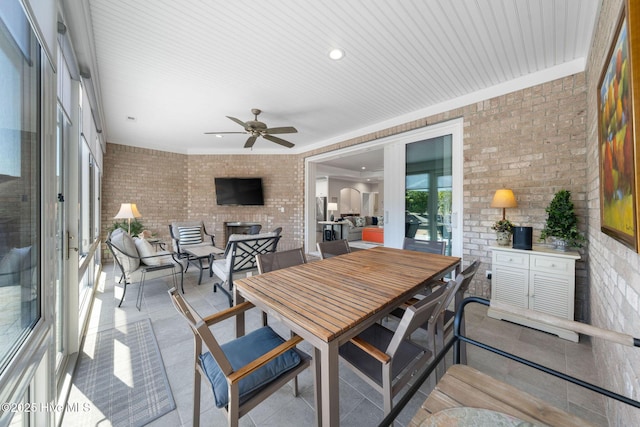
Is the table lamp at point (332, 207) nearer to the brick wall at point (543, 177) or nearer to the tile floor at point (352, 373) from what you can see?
the brick wall at point (543, 177)

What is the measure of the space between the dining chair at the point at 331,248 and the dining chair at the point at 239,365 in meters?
1.22

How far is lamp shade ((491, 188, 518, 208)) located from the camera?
8.43 feet

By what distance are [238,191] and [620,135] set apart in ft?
19.6

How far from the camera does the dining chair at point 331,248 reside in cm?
258

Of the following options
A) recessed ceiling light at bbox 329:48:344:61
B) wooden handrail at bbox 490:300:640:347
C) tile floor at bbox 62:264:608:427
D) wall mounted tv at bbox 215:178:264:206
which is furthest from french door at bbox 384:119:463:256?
wall mounted tv at bbox 215:178:264:206

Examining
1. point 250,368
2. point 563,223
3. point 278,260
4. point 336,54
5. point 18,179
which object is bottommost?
point 250,368

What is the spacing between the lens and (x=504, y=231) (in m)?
2.71

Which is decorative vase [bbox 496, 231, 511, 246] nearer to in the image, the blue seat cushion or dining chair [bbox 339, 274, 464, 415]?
dining chair [bbox 339, 274, 464, 415]

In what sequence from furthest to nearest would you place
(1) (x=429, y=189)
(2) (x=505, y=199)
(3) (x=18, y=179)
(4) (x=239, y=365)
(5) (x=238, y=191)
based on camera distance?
(5) (x=238, y=191) < (1) (x=429, y=189) < (2) (x=505, y=199) < (4) (x=239, y=365) < (3) (x=18, y=179)

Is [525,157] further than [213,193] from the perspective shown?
No

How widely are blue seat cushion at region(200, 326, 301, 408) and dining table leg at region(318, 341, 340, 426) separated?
0.28m

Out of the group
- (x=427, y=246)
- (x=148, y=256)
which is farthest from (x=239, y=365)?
(x=148, y=256)

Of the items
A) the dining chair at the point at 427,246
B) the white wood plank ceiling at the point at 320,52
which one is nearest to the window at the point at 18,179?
the white wood plank ceiling at the point at 320,52

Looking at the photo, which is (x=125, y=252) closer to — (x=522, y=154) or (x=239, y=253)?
(x=239, y=253)
